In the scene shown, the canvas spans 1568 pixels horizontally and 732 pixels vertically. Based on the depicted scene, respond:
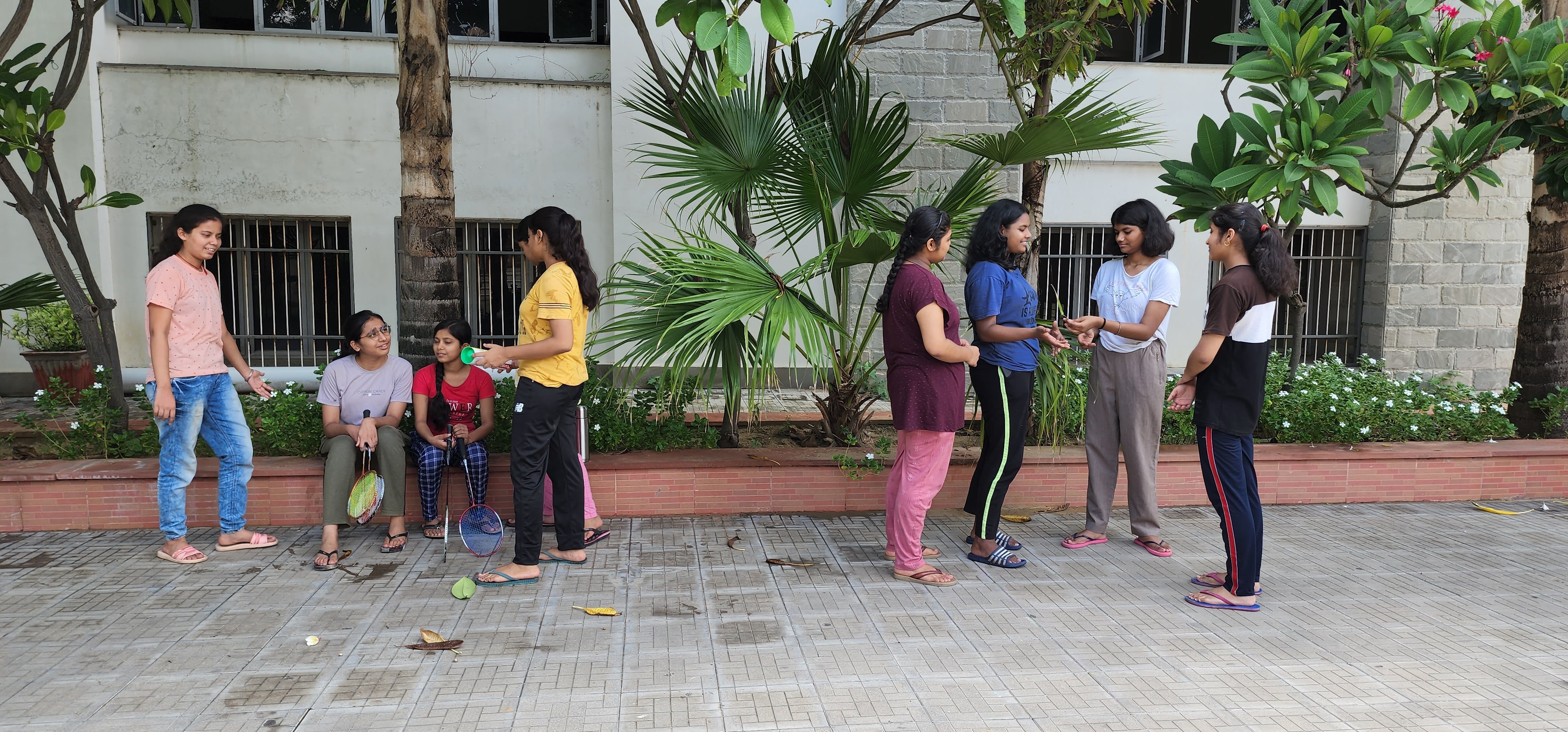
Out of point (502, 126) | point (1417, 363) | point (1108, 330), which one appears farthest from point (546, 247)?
point (1417, 363)

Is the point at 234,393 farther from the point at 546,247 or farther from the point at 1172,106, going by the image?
the point at 1172,106

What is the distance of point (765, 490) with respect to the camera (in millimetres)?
5500

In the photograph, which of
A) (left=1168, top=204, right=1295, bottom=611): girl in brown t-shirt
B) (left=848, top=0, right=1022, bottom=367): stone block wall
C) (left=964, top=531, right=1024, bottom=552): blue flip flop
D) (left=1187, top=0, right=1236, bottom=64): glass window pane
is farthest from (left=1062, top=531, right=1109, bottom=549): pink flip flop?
(left=1187, top=0, right=1236, bottom=64): glass window pane

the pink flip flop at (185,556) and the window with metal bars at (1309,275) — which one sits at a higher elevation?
the window with metal bars at (1309,275)

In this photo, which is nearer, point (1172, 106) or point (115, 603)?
point (115, 603)

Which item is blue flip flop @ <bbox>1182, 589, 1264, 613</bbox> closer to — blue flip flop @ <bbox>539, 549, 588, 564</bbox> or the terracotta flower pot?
blue flip flop @ <bbox>539, 549, 588, 564</bbox>

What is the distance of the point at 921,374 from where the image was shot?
4355 millimetres

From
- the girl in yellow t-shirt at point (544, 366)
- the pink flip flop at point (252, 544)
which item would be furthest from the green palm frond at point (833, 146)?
the pink flip flop at point (252, 544)

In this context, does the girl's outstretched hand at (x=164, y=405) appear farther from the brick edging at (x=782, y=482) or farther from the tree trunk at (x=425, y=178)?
the tree trunk at (x=425, y=178)

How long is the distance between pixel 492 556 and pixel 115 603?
153 centimetres

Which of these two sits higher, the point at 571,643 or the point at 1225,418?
the point at 1225,418

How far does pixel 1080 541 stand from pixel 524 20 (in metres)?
8.29

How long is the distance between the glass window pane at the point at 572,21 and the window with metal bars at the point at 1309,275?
17.8 feet

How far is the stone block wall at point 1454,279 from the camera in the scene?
10.6 meters
